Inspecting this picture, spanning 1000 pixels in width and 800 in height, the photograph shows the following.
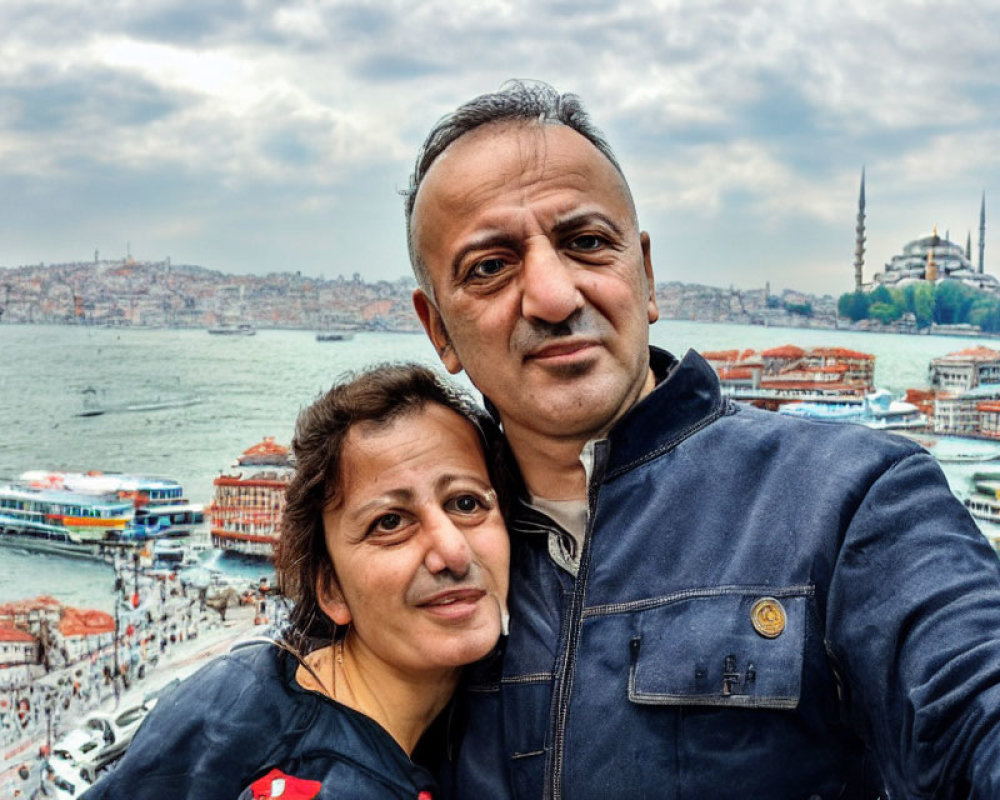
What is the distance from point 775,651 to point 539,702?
1.11 feet

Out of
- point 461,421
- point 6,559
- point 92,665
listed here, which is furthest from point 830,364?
point 461,421

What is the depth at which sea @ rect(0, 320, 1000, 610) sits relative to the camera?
19.2 metres

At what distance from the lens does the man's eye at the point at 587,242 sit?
1.34 meters

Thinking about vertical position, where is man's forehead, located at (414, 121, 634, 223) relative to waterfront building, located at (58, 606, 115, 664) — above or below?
above

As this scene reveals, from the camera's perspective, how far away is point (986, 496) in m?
15.9

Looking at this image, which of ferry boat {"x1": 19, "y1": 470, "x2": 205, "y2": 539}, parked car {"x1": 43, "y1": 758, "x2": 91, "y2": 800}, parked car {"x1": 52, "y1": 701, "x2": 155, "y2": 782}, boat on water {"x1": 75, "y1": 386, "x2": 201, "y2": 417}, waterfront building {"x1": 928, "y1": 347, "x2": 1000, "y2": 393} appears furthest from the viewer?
boat on water {"x1": 75, "y1": 386, "x2": 201, "y2": 417}

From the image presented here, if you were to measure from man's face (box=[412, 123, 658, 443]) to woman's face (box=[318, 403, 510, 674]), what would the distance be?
123 mm

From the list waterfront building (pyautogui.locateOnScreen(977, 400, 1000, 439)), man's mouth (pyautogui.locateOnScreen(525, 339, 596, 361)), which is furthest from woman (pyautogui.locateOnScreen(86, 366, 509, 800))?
waterfront building (pyautogui.locateOnScreen(977, 400, 1000, 439))

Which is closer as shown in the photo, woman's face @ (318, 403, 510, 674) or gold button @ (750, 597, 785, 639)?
gold button @ (750, 597, 785, 639)

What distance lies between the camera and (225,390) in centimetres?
3012

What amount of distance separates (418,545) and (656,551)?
0.36m

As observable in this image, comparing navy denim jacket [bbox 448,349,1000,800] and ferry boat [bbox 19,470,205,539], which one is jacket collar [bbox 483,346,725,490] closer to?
navy denim jacket [bbox 448,349,1000,800]

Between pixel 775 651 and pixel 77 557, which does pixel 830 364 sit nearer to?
pixel 77 557

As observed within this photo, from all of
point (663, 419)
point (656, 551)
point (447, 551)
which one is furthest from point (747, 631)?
point (447, 551)
